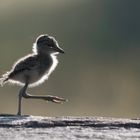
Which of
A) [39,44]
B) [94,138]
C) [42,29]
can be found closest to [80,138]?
[94,138]

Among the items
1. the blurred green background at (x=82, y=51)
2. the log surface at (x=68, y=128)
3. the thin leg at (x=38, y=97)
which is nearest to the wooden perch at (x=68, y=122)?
the log surface at (x=68, y=128)

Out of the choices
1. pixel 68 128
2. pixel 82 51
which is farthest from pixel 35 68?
pixel 82 51

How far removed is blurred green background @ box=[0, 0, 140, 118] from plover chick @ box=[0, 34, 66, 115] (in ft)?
24.9

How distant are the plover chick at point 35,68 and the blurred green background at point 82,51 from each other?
7.60m

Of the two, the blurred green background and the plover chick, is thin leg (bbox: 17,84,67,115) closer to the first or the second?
the plover chick

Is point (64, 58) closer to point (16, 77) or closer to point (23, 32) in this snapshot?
point (23, 32)

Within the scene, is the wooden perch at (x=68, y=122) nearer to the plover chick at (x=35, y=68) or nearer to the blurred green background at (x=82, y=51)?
the plover chick at (x=35, y=68)

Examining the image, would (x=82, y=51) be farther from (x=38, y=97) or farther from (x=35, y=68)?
(x=38, y=97)

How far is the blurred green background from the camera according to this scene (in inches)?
963

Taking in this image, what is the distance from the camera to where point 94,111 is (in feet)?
75.2

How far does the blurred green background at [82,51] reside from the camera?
80.3 feet

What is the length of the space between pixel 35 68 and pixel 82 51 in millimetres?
18165

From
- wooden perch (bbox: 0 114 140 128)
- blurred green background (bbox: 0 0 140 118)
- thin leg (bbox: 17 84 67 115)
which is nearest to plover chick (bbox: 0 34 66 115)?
thin leg (bbox: 17 84 67 115)

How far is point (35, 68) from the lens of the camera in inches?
539
